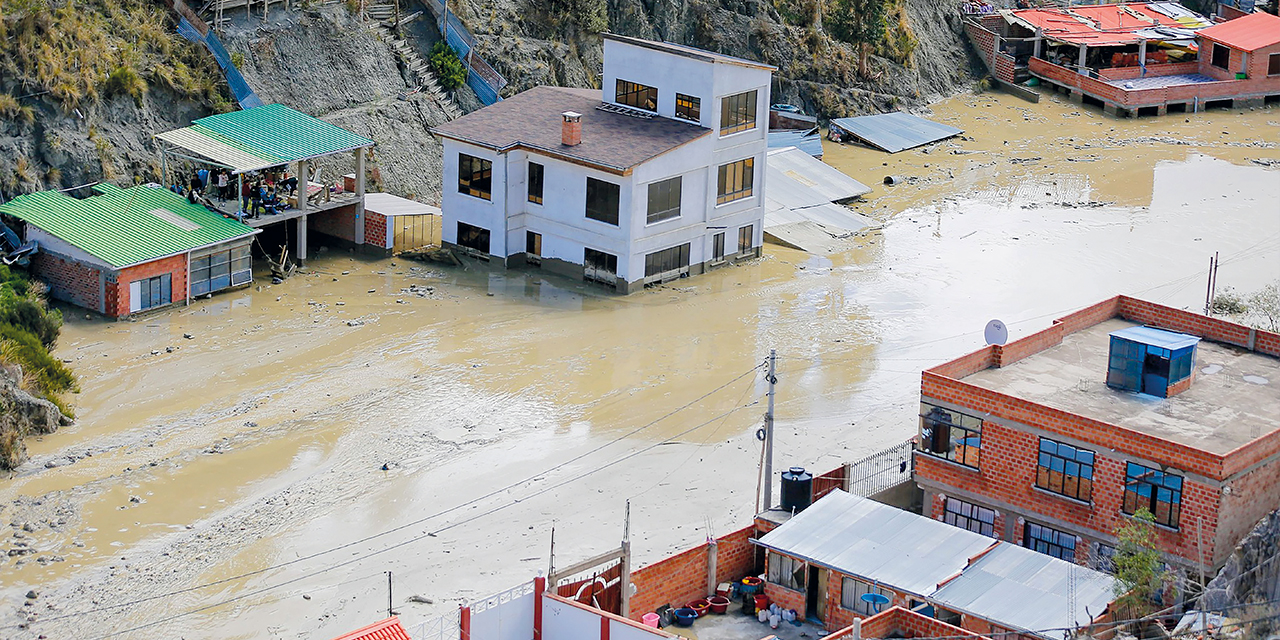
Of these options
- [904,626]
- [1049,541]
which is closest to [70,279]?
[904,626]

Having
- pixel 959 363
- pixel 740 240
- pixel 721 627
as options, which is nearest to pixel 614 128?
pixel 740 240

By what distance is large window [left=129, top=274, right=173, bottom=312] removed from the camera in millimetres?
52312

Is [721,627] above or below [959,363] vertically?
below

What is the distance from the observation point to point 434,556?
39156mm

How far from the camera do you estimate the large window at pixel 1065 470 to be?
37812 millimetres

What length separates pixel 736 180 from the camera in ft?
200

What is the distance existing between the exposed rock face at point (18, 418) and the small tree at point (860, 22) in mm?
50414

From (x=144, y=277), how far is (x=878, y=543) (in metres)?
26.0

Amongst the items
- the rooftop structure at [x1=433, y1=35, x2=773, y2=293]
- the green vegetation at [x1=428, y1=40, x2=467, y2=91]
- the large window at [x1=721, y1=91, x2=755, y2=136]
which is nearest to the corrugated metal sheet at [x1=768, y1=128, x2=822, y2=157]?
the rooftop structure at [x1=433, y1=35, x2=773, y2=293]

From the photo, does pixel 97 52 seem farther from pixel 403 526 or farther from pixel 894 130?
pixel 894 130

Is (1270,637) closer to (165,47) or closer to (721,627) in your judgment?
(721,627)

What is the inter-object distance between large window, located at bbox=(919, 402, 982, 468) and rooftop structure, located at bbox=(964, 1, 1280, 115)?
5251 cm

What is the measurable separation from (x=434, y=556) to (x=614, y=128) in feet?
78.2

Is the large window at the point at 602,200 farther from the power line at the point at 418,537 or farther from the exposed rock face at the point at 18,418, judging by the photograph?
the exposed rock face at the point at 18,418
